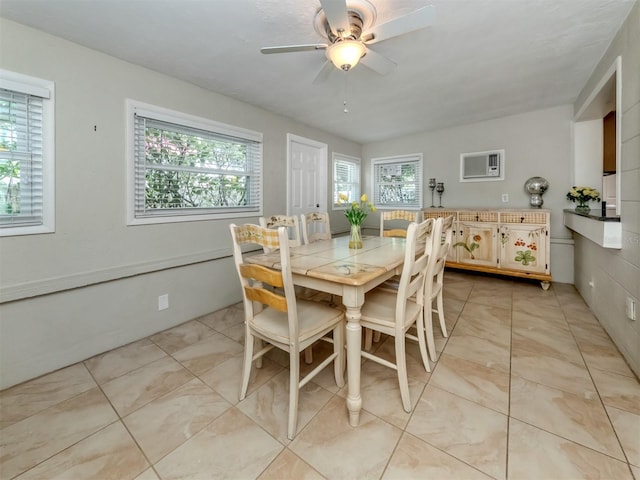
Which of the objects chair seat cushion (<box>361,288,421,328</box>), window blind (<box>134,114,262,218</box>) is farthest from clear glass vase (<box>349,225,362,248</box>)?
window blind (<box>134,114,262,218</box>)

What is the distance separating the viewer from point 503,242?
3549 millimetres

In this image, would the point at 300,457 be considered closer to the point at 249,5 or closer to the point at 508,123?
the point at 249,5

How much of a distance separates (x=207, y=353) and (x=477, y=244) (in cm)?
355

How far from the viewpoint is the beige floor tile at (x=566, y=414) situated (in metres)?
1.26

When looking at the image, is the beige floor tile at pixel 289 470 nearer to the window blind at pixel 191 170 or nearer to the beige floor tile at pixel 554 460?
the beige floor tile at pixel 554 460

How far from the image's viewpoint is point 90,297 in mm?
2092

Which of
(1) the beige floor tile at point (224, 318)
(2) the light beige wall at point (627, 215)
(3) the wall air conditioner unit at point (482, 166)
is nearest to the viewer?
(2) the light beige wall at point (627, 215)

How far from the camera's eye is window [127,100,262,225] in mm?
2342

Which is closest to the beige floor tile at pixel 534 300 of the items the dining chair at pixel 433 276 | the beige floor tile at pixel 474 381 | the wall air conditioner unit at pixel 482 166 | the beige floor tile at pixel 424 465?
the dining chair at pixel 433 276

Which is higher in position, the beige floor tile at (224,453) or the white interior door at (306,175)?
the white interior door at (306,175)

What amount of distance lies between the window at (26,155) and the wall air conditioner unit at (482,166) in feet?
15.3

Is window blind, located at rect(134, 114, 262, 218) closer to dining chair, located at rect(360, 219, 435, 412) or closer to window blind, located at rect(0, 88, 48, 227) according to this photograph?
window blind, located at rect(0, 88, 48, 227)

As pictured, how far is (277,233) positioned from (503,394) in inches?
63.2

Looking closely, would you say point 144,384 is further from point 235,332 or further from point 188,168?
point 188,168
